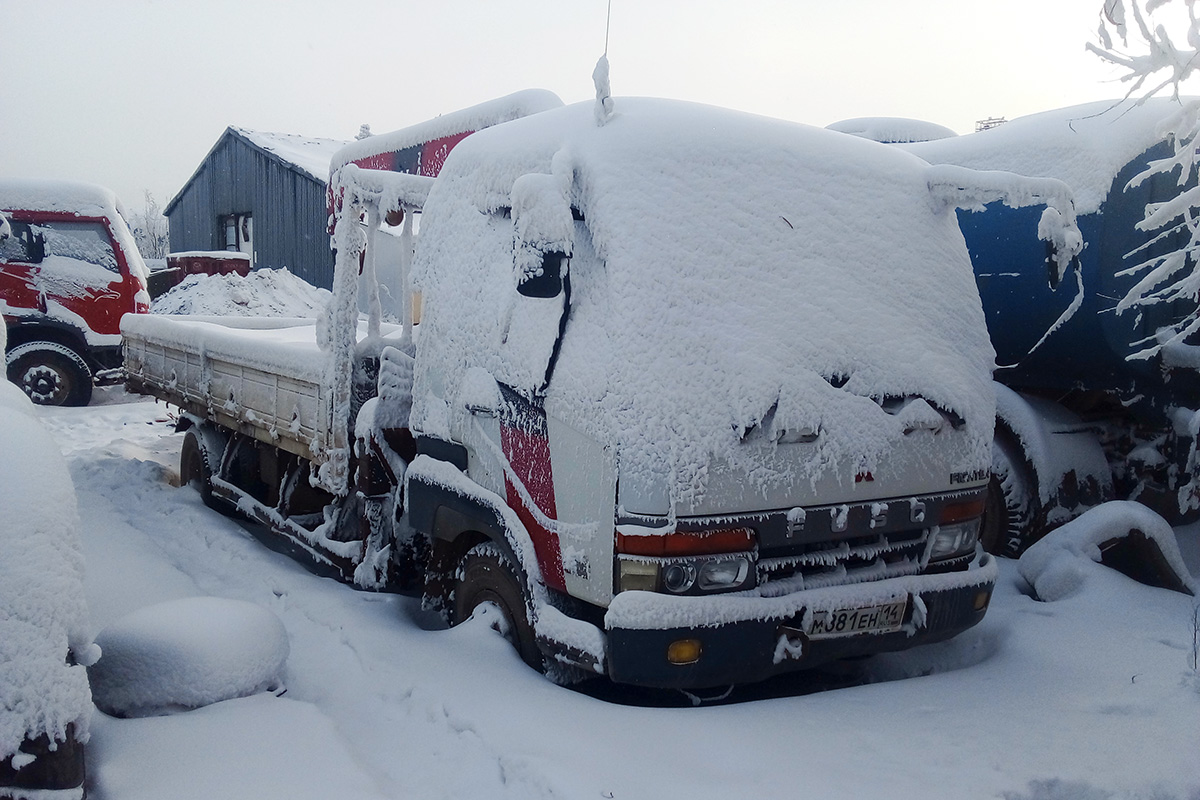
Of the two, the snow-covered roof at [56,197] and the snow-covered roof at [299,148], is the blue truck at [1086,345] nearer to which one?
the snow-covered roof at [56,197]

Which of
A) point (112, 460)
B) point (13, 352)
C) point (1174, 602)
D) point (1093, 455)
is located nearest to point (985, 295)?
point (1093, 455)

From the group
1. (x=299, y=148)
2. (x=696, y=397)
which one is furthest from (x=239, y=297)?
(x=696, y=397)

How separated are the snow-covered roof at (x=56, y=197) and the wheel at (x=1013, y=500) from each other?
36.4ft

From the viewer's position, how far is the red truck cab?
35.9ft

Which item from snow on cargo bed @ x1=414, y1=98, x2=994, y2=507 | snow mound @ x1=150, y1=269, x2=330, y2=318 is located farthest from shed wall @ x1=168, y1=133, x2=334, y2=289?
snow on cargo bed @ x1=414, y1=98, x2=994, y2=507

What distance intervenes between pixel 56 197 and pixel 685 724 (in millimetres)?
11510

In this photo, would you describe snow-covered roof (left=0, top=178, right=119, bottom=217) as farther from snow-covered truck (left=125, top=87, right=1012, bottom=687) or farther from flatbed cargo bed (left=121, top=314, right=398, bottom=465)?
snow-covered truck (left=125, top=87, right=1012, bottom=687)

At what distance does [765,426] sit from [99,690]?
2290 millimetres

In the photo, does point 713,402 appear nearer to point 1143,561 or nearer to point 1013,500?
point 1143,561

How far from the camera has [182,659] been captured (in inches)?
111

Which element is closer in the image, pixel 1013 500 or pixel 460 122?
pixel 1013 500

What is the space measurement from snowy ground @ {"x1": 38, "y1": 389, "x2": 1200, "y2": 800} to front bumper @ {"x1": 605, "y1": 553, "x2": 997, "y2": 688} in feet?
0.64

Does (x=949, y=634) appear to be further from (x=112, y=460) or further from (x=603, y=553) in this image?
(x=112, y=460)

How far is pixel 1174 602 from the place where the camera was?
421 cm
